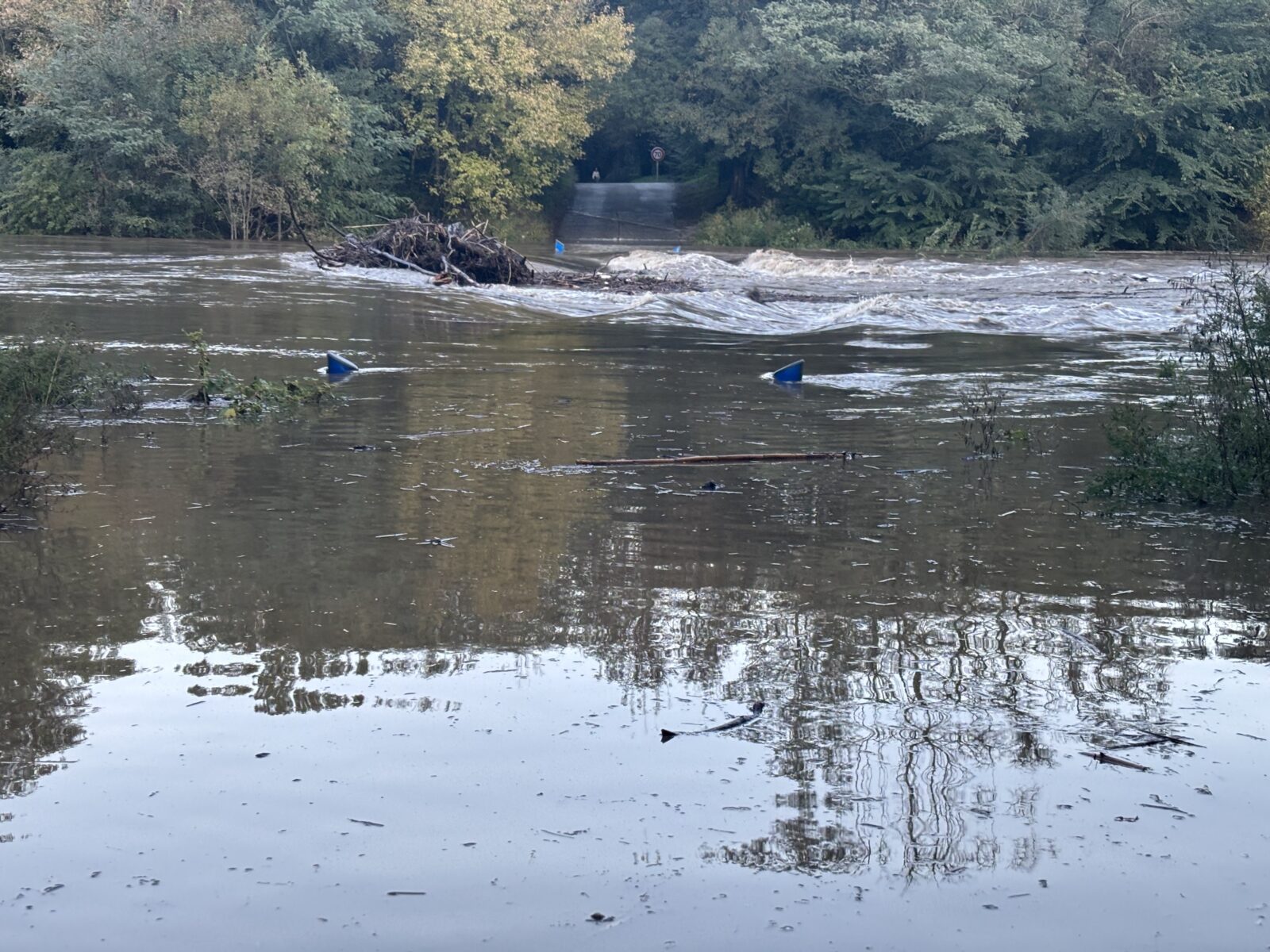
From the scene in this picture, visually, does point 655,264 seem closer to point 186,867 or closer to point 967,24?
point 967,24

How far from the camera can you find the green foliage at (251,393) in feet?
36.1

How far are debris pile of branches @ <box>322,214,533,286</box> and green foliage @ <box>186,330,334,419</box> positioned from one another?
12681 mm

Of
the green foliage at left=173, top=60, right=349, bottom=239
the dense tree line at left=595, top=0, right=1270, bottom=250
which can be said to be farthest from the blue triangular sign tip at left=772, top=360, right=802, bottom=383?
the green foliage at left=173, top=60, right=349, bottom=239

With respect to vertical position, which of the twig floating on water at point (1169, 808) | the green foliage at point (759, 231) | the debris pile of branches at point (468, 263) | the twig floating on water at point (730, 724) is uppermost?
the green foliage at point (759, 231)

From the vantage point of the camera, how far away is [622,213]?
5097cm

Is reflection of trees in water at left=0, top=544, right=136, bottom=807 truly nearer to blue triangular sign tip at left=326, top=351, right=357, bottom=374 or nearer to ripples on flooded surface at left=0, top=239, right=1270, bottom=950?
ripples on flooded surface at left=0, top=239, right=1270, bottom=950

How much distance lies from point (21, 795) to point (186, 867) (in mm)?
719

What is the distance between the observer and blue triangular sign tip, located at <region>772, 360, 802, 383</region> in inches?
539

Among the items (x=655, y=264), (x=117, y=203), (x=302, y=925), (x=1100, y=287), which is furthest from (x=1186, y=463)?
(x=117, y=203)

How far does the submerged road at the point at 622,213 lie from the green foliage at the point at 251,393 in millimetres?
35090

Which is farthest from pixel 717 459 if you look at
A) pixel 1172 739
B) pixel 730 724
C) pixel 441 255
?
pixel 441 255

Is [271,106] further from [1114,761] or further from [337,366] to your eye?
[1114,761]

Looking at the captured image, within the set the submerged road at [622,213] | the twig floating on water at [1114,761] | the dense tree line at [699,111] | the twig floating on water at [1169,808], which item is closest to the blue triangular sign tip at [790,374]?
the twig floating on water at [1114,761]

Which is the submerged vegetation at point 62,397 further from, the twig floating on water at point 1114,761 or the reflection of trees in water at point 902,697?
the twig floating on water at point 1114,761
